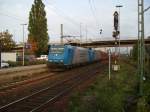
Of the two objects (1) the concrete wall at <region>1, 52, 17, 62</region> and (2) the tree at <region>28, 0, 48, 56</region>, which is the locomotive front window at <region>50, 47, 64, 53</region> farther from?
(2) the tree at <region>28, 0, 48, 56</region>

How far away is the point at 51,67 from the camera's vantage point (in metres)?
42.8

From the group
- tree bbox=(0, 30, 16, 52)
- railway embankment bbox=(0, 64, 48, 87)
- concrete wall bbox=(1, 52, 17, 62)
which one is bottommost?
railway embankment bbox=(0, 64, 48, 87)

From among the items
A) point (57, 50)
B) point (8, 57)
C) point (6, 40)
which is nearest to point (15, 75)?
point (57, 50)

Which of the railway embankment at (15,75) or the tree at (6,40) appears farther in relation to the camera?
the tree at (6,40)

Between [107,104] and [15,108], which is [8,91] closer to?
[15,108]

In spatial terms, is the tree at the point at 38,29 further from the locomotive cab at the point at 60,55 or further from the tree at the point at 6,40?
the locomotive cab at the point at 60,55

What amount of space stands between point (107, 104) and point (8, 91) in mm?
8573

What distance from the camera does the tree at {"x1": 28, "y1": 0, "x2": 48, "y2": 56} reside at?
84.3 m

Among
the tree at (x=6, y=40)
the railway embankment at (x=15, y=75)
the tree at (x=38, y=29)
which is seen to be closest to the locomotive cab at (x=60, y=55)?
the railway embankment at (x=15, y=75)

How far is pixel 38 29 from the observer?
8444 cm

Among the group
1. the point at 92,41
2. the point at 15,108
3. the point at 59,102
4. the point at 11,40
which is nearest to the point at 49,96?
the point at 59,102

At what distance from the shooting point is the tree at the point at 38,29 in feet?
277

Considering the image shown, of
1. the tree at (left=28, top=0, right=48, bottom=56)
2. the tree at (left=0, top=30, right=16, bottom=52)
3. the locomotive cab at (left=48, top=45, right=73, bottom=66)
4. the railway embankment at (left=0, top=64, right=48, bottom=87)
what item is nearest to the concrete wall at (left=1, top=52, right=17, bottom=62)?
the tree at (left=28, top=0, right=48, bottom=56)

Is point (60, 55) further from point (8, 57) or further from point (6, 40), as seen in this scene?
point (6, 40)
